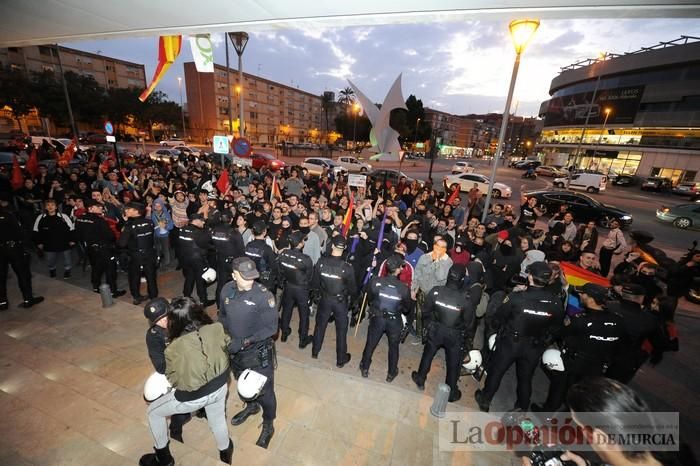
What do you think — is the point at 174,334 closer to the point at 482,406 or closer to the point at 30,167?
the point at 482,406

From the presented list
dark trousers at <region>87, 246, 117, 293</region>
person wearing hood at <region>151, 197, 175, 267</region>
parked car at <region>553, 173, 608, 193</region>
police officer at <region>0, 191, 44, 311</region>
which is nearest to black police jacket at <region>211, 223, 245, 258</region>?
dark trousers at <region>87, 246, 117, 293</region>

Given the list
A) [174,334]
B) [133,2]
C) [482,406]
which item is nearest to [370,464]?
[482,406]

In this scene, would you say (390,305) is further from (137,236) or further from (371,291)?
(137,236)

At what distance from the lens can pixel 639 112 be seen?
41.5 m

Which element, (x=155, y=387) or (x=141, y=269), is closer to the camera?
(x=155, y=387)

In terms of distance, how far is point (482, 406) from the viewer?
416cm

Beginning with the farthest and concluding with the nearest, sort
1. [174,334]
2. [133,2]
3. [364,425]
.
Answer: [364,425] < [133,2] < [174,334]

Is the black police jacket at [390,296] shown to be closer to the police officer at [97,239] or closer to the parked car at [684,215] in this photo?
the police officer at [97,239]

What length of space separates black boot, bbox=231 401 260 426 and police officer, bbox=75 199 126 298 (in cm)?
449

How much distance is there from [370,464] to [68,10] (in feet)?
20.3

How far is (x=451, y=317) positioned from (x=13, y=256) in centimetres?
754

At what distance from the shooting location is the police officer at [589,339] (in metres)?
3.52

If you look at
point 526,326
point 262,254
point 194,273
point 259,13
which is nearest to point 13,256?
point 194,273

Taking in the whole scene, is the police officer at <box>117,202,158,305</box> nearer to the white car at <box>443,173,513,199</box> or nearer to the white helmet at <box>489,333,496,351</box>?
the white helmet at <box>489,333,496,351</box>
